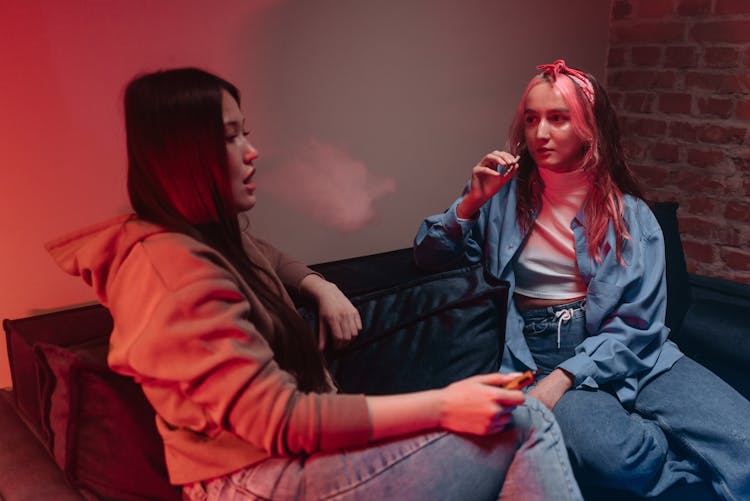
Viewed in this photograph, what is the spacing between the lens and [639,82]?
2.36 m

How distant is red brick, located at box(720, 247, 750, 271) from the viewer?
216 centimetres

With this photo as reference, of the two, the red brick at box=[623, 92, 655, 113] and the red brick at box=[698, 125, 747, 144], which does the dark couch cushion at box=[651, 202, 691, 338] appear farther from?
the red brick at box=[623, 92, 655, 113]

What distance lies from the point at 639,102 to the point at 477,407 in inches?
69.1

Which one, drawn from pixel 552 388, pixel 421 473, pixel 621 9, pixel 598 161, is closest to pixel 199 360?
pixel 421 473

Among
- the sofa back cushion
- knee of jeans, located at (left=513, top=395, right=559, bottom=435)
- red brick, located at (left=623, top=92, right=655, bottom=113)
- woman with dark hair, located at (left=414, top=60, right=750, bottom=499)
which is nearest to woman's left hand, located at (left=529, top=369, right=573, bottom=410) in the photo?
woman with dark hair, located at (left=414, top=60, right=750, bottom=499)

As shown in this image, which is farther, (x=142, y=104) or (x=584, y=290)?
(x=584, y=290)

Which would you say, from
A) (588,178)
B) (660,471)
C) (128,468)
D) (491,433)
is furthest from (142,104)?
(660,471)

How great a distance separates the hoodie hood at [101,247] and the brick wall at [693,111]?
1.89m

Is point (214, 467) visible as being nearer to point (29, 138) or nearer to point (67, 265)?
point (67, 265)

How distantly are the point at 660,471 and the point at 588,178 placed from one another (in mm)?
689

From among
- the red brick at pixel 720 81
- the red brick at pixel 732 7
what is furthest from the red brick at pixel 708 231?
the red brick at pixel 732 7

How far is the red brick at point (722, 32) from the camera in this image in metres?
2.03

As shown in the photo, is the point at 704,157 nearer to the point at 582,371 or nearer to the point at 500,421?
the point at 582,371

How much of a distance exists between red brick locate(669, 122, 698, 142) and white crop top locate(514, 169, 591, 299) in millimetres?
844
